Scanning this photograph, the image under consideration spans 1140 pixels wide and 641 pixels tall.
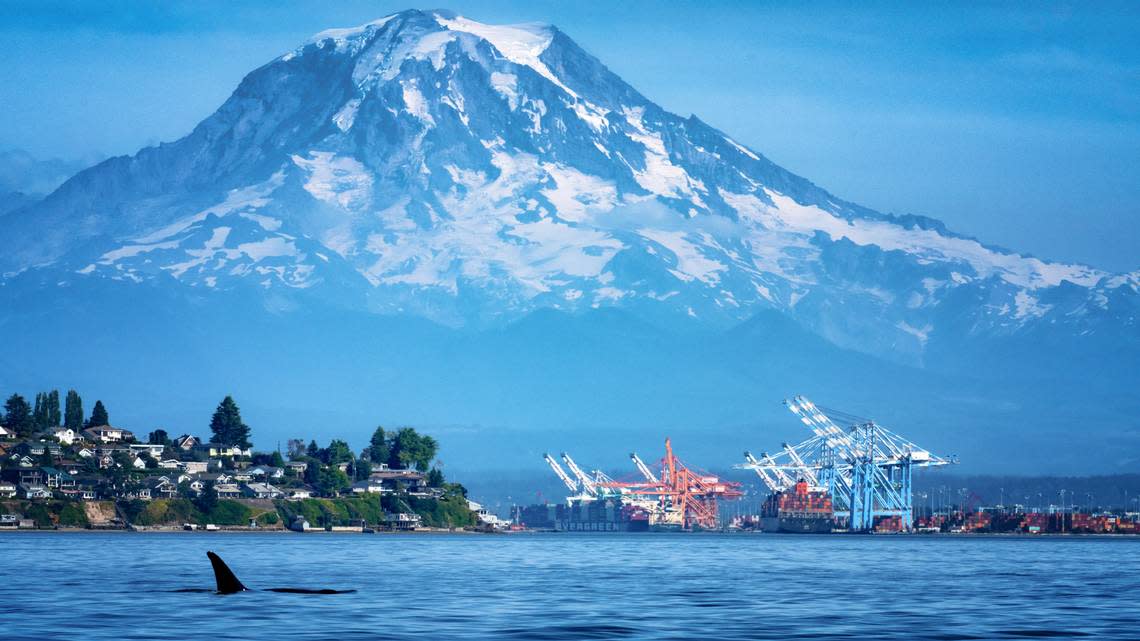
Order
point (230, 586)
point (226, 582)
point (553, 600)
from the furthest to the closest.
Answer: point (553, 600) → point (230, 586) → point (226, 582)

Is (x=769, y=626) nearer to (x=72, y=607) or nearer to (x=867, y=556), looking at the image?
(x=72, y=607)

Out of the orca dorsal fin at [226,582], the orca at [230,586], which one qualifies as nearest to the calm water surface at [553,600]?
the orca at [230,586]

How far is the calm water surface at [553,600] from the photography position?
63.4 m

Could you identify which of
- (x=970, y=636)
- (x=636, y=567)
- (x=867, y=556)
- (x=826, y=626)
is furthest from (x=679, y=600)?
(x=867, y=556)

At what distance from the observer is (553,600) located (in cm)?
8106

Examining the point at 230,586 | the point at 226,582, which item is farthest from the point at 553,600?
the point at 226,582

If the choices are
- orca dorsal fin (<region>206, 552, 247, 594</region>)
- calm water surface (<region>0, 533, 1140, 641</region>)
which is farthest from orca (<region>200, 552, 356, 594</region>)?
calm water surface (<region>0, 533, 1140, 641</region>)

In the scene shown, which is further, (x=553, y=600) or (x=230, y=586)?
(x=553, y=600)

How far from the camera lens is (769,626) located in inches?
2591

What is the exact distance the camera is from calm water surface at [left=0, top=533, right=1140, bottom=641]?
63.4 m

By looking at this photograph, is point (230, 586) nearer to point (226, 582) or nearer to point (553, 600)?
point (226, 582)

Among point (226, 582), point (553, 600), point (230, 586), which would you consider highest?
point (226, 582)

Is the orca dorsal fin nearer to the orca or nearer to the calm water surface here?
the orca

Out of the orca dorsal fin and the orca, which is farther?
the orca dorsal fin
